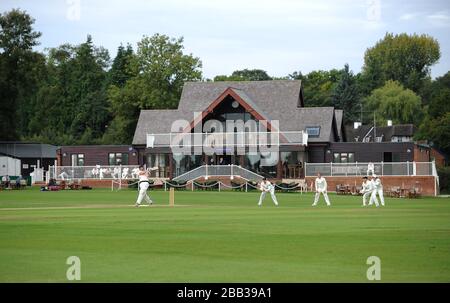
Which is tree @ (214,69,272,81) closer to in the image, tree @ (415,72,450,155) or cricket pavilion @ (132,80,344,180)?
tree @ (415,72,450,155)

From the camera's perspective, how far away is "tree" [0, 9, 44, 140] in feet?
325

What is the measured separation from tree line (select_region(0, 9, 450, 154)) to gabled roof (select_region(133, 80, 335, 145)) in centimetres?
1054

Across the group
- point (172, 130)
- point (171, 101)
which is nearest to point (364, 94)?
point (171, 101)

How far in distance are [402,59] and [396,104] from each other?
2145cm

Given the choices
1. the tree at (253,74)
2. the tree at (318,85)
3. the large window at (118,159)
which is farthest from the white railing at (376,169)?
the tree at (253,74)

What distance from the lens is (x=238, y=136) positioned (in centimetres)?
7875

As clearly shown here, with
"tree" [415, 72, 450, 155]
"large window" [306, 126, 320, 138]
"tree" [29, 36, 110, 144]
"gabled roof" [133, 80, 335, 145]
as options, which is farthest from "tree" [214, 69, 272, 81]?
"large window" [306, 126, 320, 138]

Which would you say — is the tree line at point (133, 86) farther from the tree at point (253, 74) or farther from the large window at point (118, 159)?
the large window at point (118, 159)

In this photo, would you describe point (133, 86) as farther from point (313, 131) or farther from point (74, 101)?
point (74, 101)

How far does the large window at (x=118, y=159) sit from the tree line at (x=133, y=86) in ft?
48.5

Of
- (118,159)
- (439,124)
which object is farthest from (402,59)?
(118,159)

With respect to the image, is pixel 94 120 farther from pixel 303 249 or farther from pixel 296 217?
pixel 303 249

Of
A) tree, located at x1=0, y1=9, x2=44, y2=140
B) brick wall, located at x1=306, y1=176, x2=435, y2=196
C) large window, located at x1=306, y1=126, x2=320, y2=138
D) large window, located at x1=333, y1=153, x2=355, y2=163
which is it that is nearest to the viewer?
brick wall, located at x1=306, y1=176, x2=435, y2=196

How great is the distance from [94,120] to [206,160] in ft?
179
